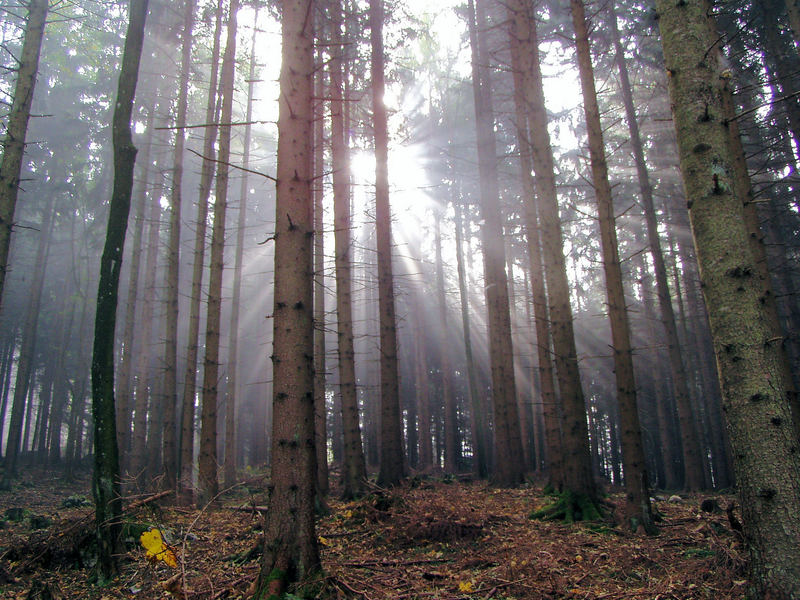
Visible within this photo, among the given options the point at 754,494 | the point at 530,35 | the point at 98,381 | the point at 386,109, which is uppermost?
the point at 386,109

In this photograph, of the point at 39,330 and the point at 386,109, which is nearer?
the point at 386,109

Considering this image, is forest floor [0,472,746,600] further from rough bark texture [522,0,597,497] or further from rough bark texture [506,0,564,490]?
rough bark texture [506,0,564,490]

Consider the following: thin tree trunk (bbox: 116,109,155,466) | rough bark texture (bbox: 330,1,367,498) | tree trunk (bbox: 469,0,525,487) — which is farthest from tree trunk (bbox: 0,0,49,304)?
tree trunk (bbox: 469,0,525,487)

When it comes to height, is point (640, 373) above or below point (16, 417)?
above

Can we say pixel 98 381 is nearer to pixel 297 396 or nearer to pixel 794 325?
pixel 297 396

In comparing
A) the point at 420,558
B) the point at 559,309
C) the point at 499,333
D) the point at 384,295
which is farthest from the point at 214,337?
the point at 499,333

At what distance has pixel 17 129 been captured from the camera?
342 inches

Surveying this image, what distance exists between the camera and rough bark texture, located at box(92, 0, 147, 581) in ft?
19.4

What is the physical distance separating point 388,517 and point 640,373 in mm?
24884

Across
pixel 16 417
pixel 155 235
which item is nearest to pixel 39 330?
pixel 16 417

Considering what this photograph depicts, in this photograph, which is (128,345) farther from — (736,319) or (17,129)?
(736,319)

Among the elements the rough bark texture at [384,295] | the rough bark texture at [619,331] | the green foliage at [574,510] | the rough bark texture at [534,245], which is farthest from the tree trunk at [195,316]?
the rough bark texture at [619,331]

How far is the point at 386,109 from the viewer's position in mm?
12336

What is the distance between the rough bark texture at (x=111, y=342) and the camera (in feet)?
19.4
